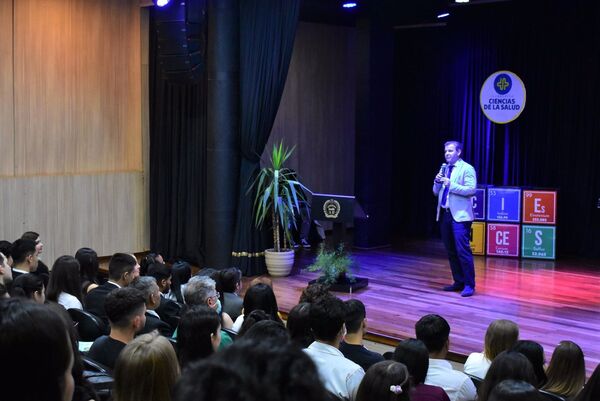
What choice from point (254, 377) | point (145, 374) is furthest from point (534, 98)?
point (254, 377)

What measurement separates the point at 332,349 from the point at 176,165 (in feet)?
19.9

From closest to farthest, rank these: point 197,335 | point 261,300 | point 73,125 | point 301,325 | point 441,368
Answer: point 197,335, point 441,368, point 301,325, point 261,300, point 73,125

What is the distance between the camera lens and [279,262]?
841cm

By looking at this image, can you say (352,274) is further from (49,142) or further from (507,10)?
(507,10)

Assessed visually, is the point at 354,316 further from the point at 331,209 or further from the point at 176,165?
the point at 176,165

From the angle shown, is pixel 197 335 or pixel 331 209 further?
pixel 331 209

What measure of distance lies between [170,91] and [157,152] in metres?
0.73

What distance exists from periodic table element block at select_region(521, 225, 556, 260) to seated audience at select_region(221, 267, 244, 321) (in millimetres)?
5316

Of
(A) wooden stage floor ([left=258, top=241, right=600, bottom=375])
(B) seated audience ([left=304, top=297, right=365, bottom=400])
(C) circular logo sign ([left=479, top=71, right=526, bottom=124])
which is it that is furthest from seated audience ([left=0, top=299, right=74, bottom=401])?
(C) circular logo sign ([left=479, top=71, right=526, bottom=124])

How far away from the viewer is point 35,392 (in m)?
1.31

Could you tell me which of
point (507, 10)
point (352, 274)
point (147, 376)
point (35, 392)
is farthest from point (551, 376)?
point (507, 10)

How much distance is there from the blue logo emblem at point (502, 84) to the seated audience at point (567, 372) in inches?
276

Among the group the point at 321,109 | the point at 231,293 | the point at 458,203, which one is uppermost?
the point at 321,109

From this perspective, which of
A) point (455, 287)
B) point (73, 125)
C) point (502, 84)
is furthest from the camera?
point (502, 84)
